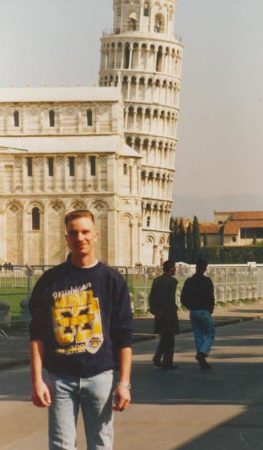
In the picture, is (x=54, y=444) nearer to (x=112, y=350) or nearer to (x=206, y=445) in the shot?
(x=112, y=350)

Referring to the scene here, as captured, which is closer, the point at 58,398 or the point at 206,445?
the point at 58,398

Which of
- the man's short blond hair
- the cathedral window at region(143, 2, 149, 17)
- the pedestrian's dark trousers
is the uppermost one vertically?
the cathedral window at region(143, 2, 149, 17)

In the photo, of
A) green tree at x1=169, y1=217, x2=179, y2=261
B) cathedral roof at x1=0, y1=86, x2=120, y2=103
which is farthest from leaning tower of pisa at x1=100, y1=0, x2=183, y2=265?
cathedral roof at x1=0, y1=86, x2=120, y2=103

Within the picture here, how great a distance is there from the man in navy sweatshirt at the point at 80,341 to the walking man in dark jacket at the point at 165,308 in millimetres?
11551

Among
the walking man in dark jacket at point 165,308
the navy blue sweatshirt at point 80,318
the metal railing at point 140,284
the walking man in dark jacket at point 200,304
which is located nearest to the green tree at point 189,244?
the metal railing at point 140,284

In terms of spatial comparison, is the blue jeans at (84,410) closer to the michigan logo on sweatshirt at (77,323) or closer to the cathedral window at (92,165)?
the michigan logo on sweatshirt at (77,323)

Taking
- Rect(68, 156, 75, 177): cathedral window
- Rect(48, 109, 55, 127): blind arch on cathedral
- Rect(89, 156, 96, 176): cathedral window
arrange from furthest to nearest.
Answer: Rect(48, 109, 55, 127): blind arch on cathedral < Rect(68, 156, 75, 177): cathedral window < Rect(89, 156, 96, 176): cathedral window

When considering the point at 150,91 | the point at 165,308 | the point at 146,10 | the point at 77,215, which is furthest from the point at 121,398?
the point at 146,10

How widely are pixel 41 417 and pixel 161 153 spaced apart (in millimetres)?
134371

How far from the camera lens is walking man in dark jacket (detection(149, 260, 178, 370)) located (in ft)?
60.3

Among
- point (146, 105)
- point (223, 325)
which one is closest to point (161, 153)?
point (146, 105)

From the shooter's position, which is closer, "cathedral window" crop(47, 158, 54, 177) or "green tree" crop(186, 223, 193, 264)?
"cathedral window" crop(47, 158, 54, 177)

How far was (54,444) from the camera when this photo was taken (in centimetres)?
666

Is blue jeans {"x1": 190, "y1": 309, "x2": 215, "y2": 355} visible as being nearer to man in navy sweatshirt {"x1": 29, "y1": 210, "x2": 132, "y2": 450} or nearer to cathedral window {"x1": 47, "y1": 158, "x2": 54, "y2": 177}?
man in navy sweatshirt {"x1": 29, "y1": 210, "x2": 132, "y2": 450}
